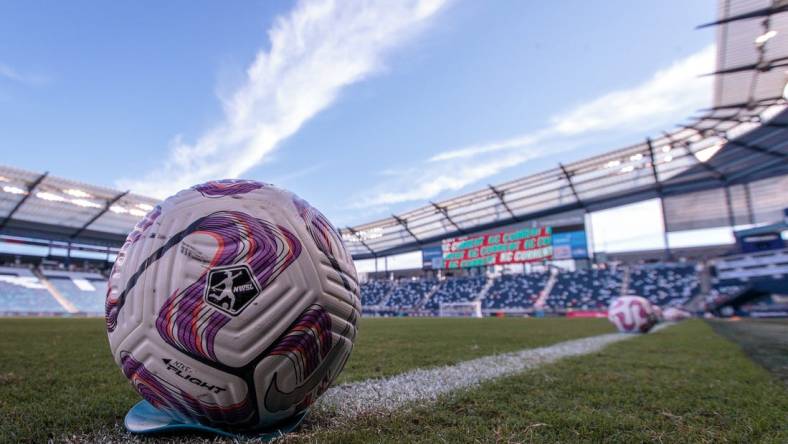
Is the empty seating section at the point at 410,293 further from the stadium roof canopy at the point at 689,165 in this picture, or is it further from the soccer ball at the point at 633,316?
the soccer ball at the point at 633,316

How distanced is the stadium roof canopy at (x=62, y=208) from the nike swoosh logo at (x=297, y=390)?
29.7m

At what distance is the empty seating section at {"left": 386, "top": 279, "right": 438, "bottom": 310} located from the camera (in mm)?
43969

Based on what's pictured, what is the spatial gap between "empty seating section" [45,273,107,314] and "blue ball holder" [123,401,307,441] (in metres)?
42.3

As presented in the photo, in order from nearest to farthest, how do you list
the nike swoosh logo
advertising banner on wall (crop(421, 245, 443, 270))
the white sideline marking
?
the nike swoosh logo, the white sideline marking, advertising banner on wall (crop(421, 245, 443, 270))

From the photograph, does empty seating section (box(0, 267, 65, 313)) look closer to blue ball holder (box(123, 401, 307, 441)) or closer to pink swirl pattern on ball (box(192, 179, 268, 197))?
blue ball holder (box(123, 401, 307, 441))

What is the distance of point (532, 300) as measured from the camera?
36938 mm

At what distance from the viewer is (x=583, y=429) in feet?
6.40

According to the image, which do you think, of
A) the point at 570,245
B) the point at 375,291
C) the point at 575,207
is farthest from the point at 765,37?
the point at 375,291

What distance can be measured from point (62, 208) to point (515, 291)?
122 ft

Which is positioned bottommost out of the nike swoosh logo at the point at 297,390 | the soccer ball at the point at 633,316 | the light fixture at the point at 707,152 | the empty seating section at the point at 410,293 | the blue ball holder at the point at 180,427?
the empty seating section at the point at 410,293

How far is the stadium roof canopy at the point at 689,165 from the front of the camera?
17938 mm

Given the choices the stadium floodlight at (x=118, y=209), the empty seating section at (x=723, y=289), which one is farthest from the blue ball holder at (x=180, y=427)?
the stadium floodlight at (x=118, y=209)

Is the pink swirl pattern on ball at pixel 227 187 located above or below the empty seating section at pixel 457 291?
above

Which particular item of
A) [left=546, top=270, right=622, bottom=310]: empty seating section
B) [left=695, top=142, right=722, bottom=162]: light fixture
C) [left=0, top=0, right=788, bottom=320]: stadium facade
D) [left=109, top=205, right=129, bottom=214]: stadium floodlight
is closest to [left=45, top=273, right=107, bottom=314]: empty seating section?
[left=0, top=0, right=788, bottom=320]: stadium facade
